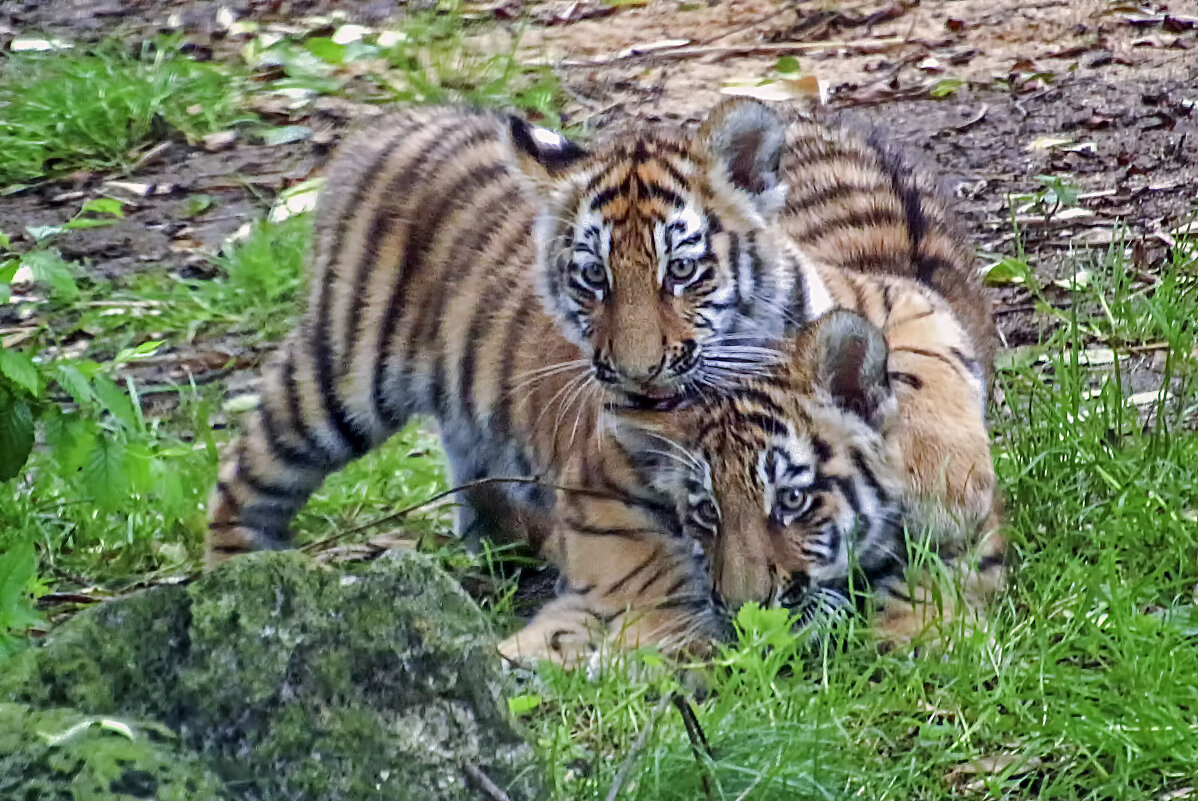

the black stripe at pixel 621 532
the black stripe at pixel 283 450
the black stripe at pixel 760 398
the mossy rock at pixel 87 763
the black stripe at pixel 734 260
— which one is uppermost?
the mossy rock at pixel 87 763

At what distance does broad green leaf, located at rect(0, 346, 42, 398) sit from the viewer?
281cm

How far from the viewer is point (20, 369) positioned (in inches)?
111

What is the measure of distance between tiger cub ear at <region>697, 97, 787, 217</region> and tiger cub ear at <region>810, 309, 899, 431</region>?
54 centimetres

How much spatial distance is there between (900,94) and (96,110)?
3.07m

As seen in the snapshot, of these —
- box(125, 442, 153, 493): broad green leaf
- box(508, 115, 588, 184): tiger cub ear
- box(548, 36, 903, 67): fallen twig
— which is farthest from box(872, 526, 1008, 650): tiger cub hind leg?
box(548, 36, 903, 67): fallen twig

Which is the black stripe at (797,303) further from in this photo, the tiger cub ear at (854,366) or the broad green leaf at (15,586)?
the broad green leaf at (15,586)

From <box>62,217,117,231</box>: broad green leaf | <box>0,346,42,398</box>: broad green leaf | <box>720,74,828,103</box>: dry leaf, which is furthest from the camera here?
<box>720,74,828,103</box>: dry leaf

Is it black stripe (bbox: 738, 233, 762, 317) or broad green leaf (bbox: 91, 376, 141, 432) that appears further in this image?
black stripe (bbox: 738, 233, 762, 317)

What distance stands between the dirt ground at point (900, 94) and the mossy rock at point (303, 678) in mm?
2700

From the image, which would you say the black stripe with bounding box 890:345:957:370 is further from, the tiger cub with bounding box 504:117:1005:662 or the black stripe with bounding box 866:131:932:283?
the black stripe with bounding box 866:131:932:283

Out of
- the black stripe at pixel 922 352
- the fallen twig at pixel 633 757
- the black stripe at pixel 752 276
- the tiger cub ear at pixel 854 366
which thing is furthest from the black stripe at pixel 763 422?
the fallen twig at pixel 633 757

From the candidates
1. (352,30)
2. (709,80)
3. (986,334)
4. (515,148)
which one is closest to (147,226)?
(352,30)

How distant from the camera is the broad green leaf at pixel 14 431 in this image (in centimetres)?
299

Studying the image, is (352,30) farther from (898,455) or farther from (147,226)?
(898,455)
